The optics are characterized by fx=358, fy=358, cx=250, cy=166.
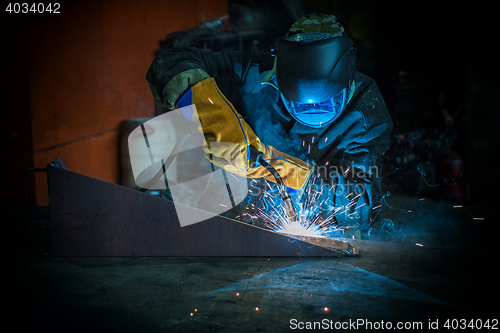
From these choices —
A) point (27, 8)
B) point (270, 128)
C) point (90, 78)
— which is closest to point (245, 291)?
point (270, 128)

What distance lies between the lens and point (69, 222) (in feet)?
5.84

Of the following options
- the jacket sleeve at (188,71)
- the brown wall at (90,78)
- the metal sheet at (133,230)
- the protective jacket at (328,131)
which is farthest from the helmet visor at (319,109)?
the brown wall at (90,78)

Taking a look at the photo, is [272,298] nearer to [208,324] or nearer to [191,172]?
[208,324]

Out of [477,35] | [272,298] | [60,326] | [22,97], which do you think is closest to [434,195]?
[477,35]

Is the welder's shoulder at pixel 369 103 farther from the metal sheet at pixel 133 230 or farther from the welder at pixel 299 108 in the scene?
the metal sheet at pixel 133 230

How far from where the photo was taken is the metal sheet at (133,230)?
5.75 feet

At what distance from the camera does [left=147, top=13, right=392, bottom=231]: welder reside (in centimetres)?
199

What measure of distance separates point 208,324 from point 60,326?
0.47 metres

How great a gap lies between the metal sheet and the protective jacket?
0.77 meters

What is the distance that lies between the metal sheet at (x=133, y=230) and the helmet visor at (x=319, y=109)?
0.86 metres

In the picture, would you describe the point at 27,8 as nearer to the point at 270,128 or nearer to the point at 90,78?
the point at 90,78

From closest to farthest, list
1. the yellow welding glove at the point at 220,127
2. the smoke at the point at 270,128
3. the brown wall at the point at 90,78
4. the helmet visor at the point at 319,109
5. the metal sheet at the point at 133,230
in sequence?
the metal sheet at the point at 133,230 → the yellow welding glove at the point at 220,127 → the helmet visor at the point at 319,109 → the smoke at the point at 270,128 → the brown wall at the point at 90,78

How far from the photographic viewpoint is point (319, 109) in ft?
7.22

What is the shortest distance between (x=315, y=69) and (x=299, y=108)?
0.97 feet
